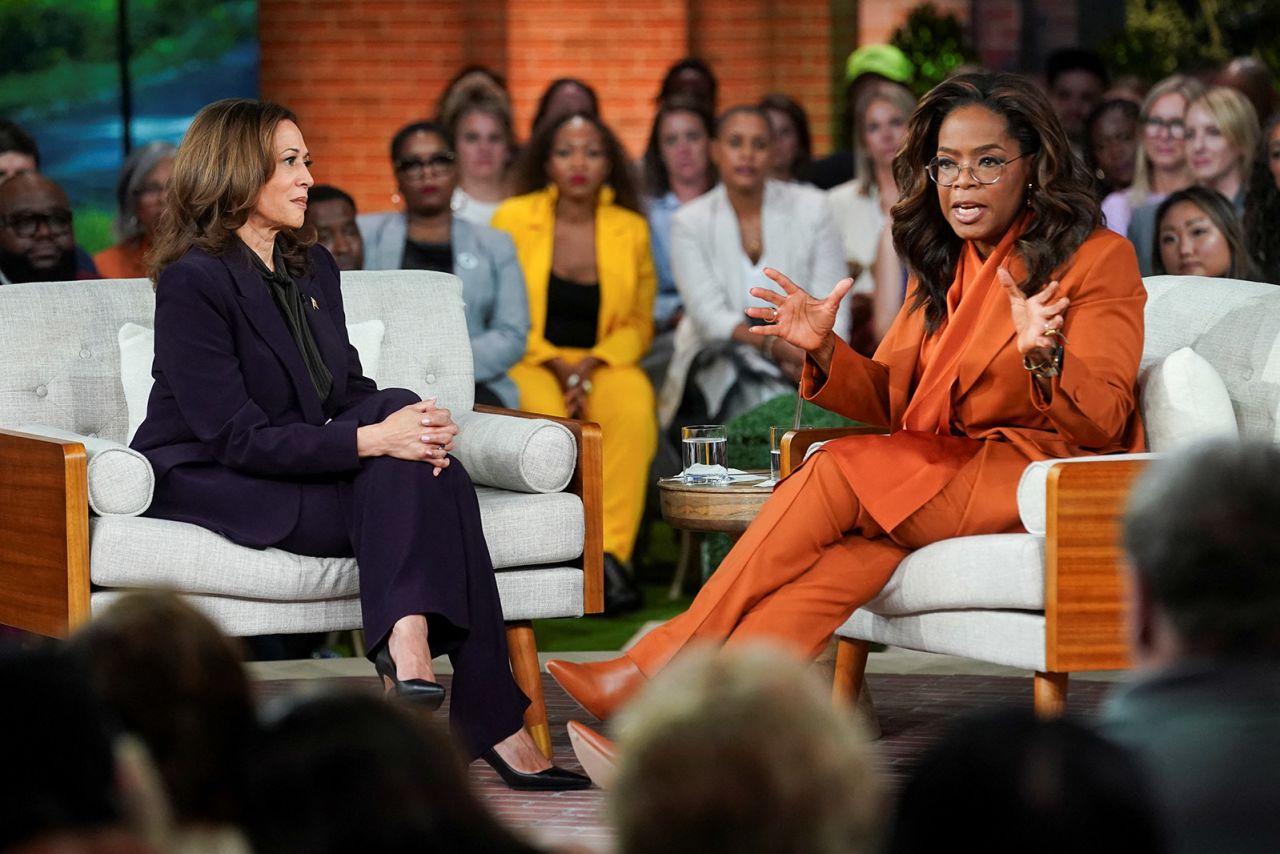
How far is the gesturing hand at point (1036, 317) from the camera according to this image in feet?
11.5

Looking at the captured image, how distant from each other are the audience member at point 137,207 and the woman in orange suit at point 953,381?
312 centimetres

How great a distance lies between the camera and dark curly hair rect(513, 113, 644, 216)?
6.64 meters

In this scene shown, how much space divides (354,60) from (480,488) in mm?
5817

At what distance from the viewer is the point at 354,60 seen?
9.62 metres

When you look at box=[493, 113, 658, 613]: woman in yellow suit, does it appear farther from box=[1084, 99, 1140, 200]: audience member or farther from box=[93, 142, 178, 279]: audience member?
box=[1084, 99, 1140, 200]: audience member

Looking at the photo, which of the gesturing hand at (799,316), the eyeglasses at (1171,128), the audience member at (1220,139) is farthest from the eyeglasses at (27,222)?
the audience member at (1220,139)

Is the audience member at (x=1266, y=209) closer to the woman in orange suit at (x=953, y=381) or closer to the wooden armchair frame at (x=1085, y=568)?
the woman in orange suit at (x=953, y=381)

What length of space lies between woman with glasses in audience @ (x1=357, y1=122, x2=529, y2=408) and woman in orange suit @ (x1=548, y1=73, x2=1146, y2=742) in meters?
2.20

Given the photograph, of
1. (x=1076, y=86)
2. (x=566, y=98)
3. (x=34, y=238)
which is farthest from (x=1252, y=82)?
(x=34, y=238)

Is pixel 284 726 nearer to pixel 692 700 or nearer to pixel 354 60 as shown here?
pixel 692 700

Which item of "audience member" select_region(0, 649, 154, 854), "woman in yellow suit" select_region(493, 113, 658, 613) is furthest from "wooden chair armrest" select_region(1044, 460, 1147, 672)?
"woman in yellow suit" select_region(493, 113, 658, 613)

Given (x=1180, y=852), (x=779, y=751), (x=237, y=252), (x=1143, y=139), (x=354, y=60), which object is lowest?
(x=1180, y=852)

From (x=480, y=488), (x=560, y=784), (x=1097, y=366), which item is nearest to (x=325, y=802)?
(x=560, y=784)

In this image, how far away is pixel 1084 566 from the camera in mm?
3453
